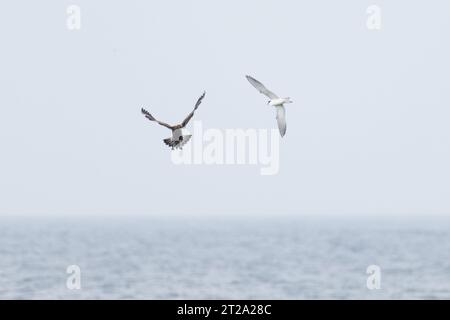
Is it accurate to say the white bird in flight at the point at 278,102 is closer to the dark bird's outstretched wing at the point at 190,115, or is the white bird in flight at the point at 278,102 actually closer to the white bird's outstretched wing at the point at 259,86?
the white bird's outstretched wing at the point at 259,86

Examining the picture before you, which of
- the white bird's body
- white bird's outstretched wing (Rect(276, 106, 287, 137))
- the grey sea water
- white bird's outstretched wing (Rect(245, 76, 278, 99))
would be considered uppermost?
white bird's outstretched wing (Rect(245, 76, 278, 99))

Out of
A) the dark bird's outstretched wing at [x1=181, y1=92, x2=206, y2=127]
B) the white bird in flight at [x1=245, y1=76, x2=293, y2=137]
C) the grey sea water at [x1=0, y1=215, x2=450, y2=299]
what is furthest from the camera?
the grey sea water at [x1=0, y1=215, x2=450, y2=299]

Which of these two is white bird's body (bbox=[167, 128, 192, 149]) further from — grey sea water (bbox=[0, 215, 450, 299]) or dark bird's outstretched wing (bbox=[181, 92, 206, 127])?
grey sea water (bbox=[0, 215, 450, 299])

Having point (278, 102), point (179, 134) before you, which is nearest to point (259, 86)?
point (278, 102)

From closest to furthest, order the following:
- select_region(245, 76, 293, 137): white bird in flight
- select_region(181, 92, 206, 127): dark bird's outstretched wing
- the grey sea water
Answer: select_region(181, 92, 206, 127): dark bird's outstretched wing → select_region(245, 76, 293, 137): white bird in flight → the grey sea water

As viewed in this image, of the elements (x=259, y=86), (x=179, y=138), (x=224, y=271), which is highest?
(x=259, y=86)

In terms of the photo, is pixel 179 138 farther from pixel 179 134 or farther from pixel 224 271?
pixel 224 271

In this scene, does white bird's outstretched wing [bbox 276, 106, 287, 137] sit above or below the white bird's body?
above

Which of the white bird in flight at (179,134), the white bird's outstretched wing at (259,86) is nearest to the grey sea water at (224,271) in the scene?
the white bird's outstretched wing at (259,86)

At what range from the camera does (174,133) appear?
40.7ft

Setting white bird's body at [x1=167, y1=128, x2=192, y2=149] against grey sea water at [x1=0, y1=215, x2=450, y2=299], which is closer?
white bird's body at [x1=167, y1=128, x2=192, y2=149]

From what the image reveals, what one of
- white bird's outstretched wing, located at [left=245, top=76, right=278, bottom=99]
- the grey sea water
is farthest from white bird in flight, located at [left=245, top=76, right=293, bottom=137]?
the grey sea water
